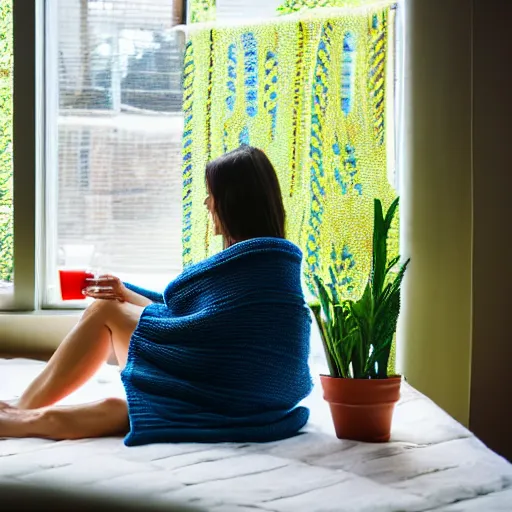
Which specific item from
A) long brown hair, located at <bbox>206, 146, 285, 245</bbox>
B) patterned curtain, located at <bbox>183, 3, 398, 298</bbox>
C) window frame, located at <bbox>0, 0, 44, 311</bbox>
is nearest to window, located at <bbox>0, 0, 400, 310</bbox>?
window frame, located at <bbox>0, 0, 44, 311</bbox>

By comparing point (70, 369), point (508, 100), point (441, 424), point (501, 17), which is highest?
point (501, 17)

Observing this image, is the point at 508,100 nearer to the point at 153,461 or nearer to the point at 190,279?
the point at 190,279

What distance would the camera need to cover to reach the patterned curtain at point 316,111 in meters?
2.37

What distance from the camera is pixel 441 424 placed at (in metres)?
1.75

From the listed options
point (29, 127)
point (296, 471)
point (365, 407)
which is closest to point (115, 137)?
point (29, 127)

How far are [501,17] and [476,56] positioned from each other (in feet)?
0.44

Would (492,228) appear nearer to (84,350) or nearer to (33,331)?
(84,350)

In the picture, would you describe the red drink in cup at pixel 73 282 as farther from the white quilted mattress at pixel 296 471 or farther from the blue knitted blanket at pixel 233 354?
the white quilted mattress at pixel 296 471

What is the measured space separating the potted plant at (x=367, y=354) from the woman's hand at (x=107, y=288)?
1.95 feet

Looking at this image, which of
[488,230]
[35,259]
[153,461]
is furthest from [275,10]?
[153,461]

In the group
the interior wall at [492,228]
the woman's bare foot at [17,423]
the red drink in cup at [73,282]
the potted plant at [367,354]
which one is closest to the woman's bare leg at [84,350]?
the woman's bare foot at [17,423]

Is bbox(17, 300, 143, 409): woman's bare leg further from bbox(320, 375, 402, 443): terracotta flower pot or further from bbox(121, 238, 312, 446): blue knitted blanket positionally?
bbox(320, 375, 402, 443): terracotta flower pot

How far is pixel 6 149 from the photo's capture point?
268 centimetres

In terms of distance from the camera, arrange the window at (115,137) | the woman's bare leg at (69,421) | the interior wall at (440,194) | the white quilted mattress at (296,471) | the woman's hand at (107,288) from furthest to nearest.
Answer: the window at (115,137) < the interior wall at (440,194) < the woman's hand at (107,288) < the woman's bare leg at (69,421) < the white quilted mattress at (296,471)
